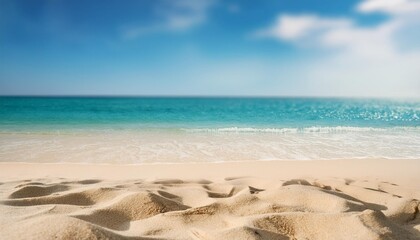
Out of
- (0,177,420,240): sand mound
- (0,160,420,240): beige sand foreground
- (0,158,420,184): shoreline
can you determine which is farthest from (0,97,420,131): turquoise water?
(0,177,420,240): sand mound

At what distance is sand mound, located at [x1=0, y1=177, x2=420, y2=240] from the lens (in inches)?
81.0

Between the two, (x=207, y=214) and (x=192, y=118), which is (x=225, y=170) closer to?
(x=207, y=214)

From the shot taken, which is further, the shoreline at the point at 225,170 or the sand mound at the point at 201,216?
the shoreline at the point at 225,170

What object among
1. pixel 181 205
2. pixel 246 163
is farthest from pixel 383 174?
pixel 181 205

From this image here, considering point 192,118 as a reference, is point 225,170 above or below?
above

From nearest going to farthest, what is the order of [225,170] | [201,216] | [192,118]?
[201,216], [225,170], [192,118]

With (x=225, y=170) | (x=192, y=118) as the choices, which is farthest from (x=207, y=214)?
(x=192, y=118)

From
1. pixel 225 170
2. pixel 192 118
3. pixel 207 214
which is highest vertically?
pixel 207 214

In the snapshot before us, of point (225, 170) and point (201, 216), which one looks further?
point (225, 170)

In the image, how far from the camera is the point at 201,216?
8.68ft

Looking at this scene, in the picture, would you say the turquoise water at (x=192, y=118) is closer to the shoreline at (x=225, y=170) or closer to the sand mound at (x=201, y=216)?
the shoreline at (x=225, y=170)

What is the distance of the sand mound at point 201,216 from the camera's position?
2.06 meters

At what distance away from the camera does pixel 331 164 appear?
724 cm

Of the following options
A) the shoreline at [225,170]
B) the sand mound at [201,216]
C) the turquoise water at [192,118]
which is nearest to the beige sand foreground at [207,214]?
the sand mound at [201,216]
